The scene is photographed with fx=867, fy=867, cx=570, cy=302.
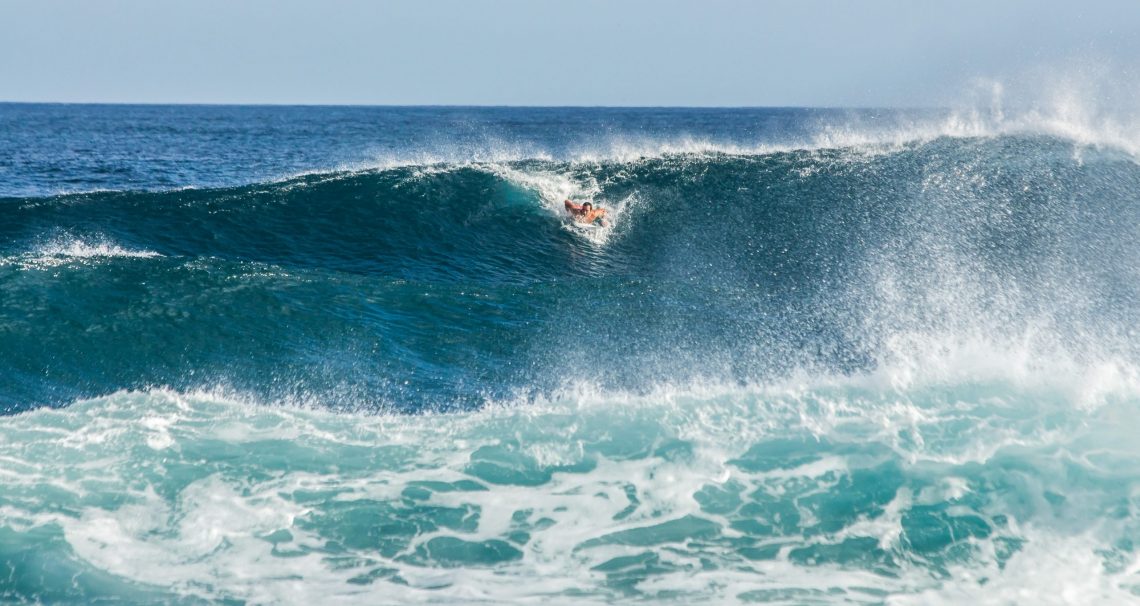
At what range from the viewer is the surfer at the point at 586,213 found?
2113 centimetres

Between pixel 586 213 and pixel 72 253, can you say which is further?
pixel 586 213

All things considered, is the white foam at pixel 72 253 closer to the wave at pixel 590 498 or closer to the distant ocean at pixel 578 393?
the distant ocean at pixel 578 393

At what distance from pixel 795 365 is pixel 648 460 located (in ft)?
13.7

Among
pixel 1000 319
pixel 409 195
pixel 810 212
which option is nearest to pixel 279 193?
pixel 409 195

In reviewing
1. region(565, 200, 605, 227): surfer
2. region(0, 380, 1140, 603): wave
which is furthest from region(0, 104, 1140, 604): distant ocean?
region(565, 200, 605, 227): surfer

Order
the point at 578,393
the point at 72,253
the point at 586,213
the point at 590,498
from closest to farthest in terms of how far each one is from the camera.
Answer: the point at 590,498
the point at 578,393
the point at 72,253
the point at 586,213

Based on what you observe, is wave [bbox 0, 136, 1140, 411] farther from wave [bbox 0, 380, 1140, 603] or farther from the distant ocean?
wave [bbox 0, 380, 1140, 603]

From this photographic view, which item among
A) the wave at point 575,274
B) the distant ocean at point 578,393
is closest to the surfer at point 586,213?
the distant ocean at point 578,393

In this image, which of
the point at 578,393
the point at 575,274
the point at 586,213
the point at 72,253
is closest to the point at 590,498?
the point at 578,393

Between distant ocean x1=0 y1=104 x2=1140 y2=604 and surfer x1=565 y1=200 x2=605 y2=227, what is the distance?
0.38 metres

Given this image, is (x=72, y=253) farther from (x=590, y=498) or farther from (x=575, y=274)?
(x=590, y=498)

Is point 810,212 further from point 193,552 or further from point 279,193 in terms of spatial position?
point 193,552

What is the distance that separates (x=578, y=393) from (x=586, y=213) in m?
10.7

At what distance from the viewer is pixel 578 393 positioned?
1098 cm
